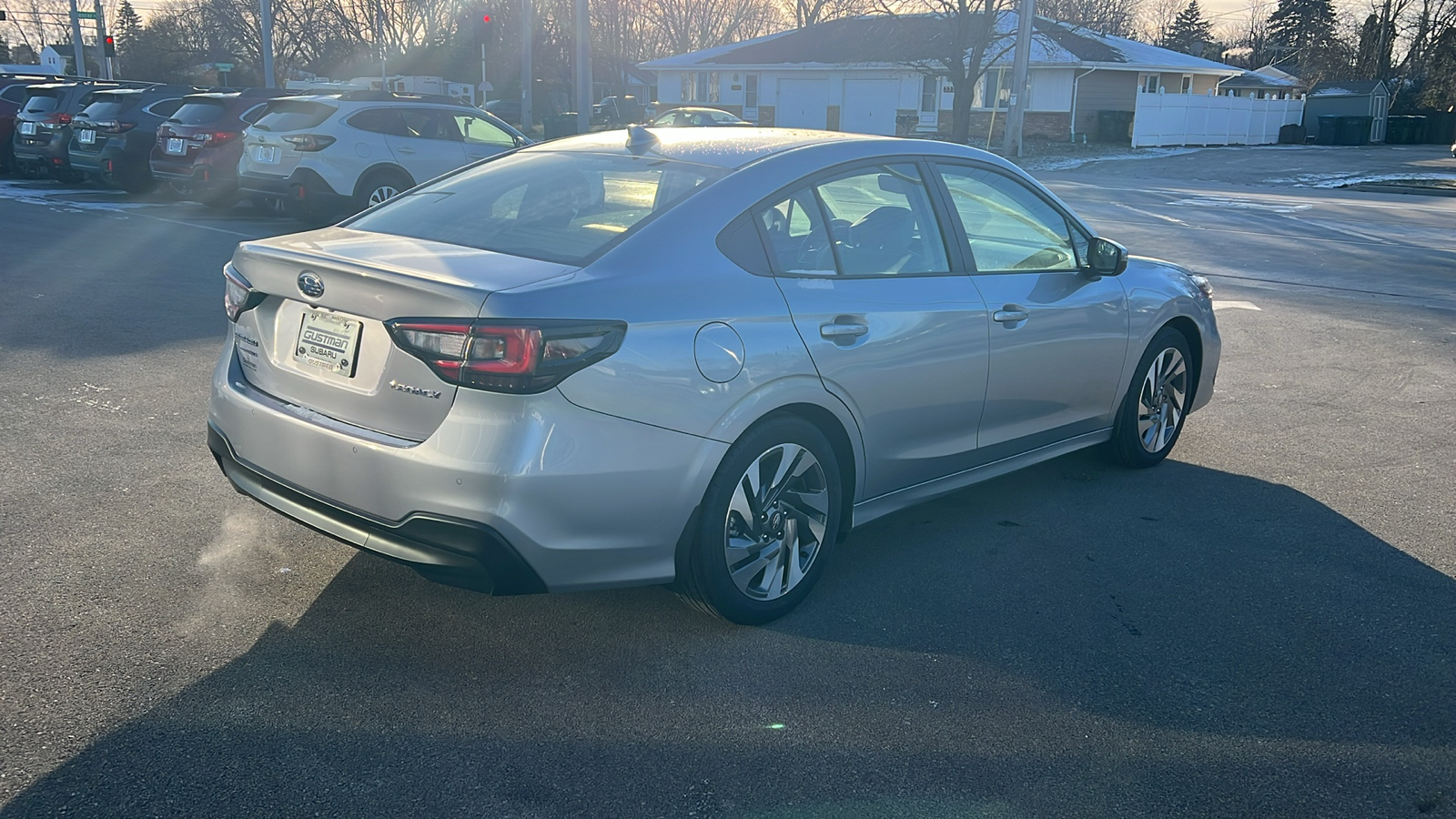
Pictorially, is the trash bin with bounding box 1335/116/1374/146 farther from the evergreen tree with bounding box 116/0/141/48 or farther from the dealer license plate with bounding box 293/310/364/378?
the evergreen tree with bounding box 116/0/141/48

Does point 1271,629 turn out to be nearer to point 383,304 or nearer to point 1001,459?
point 1001,459

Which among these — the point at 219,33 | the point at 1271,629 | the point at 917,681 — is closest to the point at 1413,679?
the point at 1271,629

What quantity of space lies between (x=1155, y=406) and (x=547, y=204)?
3.28 m

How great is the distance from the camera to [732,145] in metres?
4.39

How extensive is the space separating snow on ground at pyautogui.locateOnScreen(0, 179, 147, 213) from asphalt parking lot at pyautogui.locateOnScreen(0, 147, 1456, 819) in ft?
39.0

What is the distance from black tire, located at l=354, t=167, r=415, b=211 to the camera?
1404cm

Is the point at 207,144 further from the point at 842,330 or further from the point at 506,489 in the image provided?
the point at 506,489

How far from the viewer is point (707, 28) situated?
75125mm

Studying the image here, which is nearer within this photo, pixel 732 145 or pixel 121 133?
pixel 732 145

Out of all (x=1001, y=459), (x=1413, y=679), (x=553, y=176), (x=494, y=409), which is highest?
(x=553, y=176)

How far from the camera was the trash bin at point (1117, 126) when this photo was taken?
45562mm

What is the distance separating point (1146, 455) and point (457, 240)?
142 inches

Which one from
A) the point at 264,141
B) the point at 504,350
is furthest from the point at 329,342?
the point at 264,141

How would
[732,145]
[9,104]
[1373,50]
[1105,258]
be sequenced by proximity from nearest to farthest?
[732,145] → [1105,258] → [9,104] → [1373,50]
